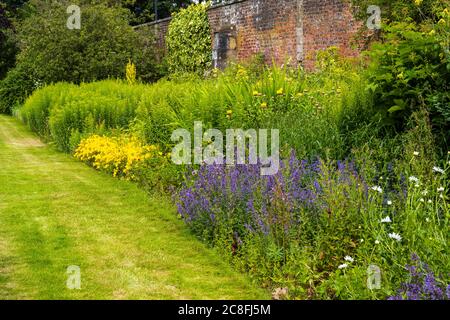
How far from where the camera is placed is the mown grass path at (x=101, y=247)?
4645 mm

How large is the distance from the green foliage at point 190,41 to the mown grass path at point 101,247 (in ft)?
38.6

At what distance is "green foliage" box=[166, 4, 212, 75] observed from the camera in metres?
20.2

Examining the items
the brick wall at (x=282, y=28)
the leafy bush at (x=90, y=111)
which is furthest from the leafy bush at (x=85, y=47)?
the leafy bush at (x=90, y=111)

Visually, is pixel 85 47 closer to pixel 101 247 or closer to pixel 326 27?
pixel 326 27

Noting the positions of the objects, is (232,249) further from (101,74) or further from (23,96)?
(23,96)

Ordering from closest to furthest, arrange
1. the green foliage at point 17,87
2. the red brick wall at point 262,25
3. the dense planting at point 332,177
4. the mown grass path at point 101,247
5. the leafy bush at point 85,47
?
the dense planting at point 332,177, the mown grass path at point 101,247, the red brick wall at point 262,25, the leafy bush at point 85,47, the green foliage at point 17,87

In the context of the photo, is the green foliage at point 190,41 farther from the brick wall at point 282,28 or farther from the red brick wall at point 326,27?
the red brick wall at point 326,27

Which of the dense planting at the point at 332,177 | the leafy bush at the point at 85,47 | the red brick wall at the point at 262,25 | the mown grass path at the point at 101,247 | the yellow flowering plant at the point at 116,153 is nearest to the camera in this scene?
the dense planting at the point at 332,177

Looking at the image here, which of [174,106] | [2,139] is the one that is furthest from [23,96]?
[174,106]

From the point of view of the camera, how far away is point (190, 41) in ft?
67.7

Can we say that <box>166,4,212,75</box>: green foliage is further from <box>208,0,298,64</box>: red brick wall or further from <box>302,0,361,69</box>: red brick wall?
<box>302,0,361,69</box>: red brick wall

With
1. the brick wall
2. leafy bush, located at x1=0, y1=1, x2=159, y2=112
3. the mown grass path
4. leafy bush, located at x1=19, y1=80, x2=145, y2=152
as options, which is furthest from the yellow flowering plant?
leafy bush, located at x1=0, y1=1, x2=159, y2=112

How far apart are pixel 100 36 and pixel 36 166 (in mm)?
9795

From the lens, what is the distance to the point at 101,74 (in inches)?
757
